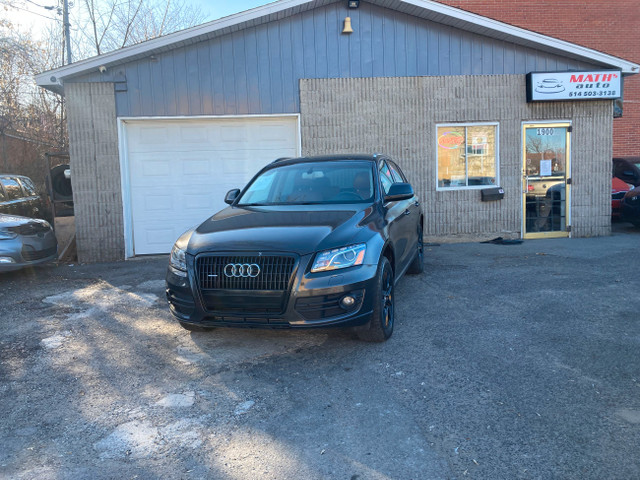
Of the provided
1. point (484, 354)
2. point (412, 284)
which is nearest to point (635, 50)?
point (412, 284)

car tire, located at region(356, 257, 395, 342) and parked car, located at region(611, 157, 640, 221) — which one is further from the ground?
parked car, located at region(611, 157, 640, 221)

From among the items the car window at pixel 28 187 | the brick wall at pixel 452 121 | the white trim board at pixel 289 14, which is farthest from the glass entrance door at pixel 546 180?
the car window at pixel 28 187

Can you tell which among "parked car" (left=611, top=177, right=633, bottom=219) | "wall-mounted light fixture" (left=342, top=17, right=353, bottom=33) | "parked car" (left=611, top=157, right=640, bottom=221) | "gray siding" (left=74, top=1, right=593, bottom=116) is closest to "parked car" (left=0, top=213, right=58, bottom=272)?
"gray siding" (left=74, top=1, right=593, bottom=116)

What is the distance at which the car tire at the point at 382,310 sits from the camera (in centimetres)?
436

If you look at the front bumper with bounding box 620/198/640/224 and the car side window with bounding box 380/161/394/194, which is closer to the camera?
the car side window with bounding box 380/161/394/194

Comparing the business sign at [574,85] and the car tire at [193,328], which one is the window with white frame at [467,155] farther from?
the car tire at [193,328]

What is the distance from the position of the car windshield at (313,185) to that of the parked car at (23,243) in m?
3.86

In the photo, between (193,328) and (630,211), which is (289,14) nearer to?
(193,328)

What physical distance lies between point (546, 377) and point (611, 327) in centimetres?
154

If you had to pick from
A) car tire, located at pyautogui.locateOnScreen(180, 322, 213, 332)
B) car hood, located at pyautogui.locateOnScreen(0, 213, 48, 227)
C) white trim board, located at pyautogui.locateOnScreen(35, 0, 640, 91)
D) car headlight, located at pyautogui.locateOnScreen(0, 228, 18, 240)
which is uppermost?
white trim board, located at pyautogui.locateOnScreen(35, 0, 640, 91)

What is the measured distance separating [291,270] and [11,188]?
9.27 meters

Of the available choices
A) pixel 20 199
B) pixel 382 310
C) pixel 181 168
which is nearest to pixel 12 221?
pixel 181 168

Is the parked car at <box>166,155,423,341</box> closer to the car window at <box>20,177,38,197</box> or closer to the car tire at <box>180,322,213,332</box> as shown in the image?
the car tire at <box>180,322,213,332</box>

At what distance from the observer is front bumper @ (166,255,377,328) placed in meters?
4.06
